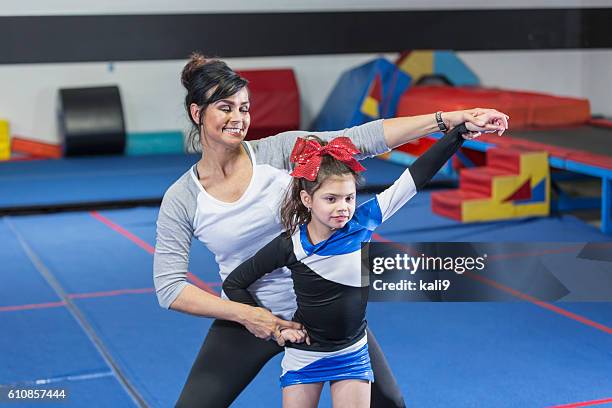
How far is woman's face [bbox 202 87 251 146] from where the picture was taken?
100 inches

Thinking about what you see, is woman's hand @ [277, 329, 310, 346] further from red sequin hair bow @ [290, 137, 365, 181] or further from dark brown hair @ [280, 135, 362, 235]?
red sequin hair bow @ [290, 137, 365, 181]

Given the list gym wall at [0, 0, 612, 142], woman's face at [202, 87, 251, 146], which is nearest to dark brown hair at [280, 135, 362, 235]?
woman's face at [202, 87, 251, 146]

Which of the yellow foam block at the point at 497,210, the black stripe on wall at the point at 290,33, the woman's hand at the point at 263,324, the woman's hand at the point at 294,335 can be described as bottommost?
the yellow foam block at the point at 497,210

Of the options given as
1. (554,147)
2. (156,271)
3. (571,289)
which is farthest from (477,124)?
(554,147)

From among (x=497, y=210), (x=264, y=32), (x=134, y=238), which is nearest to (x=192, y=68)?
(x=264, y=32)

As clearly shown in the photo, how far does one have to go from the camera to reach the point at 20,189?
7836 mm

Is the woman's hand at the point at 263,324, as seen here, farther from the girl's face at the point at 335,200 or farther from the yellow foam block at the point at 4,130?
the yellow foam block at the point at 4,130

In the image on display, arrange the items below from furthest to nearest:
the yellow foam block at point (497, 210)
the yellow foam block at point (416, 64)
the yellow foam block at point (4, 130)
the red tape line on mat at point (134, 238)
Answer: the yellow foam block at point (416, 64), the yellow foam block at point (4, 130), the yellow foam block at point (497, 210), the red tape line on mat at point (134, 238)

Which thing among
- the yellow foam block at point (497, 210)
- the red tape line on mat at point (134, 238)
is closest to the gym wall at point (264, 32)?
the red tape line on mat at point (134, 238)

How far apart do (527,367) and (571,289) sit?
1.85 feet

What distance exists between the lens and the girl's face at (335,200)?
2422mm

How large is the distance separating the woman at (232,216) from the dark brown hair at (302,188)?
5cm

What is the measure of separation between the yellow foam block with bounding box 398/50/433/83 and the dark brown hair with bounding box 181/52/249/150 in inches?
287

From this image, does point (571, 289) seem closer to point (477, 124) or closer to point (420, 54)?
point (477, 124)
